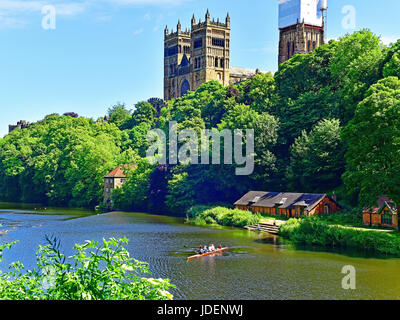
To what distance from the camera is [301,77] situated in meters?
83.8

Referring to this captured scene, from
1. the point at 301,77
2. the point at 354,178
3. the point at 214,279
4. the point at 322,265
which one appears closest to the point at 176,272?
the point at 214,279

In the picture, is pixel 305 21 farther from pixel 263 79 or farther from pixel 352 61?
pixel 352 61

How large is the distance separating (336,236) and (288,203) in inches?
659

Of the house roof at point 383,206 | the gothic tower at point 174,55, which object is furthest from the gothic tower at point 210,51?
the house roof at point 383,206

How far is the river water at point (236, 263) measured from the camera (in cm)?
3120

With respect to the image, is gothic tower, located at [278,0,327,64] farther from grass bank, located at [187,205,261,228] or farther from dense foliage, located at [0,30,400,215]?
grass bank, located at [187,205,261,228]

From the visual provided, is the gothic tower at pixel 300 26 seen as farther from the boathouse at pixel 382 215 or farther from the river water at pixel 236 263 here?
the boathouse at pixel 382 215

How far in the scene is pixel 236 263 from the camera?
3953 cm

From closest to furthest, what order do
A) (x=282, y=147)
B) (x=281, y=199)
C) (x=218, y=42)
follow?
1. (x=281, y=199)
2. (x=282, y=147)
3. (x=218, y=42)

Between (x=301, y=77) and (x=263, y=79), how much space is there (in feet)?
31.5

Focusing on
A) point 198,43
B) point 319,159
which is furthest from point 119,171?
point 198,43

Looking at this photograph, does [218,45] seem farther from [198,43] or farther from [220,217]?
[220,217]

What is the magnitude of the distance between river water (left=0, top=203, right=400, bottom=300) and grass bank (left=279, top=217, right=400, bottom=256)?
6.58 feet

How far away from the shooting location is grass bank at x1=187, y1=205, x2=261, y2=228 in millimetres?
63469
